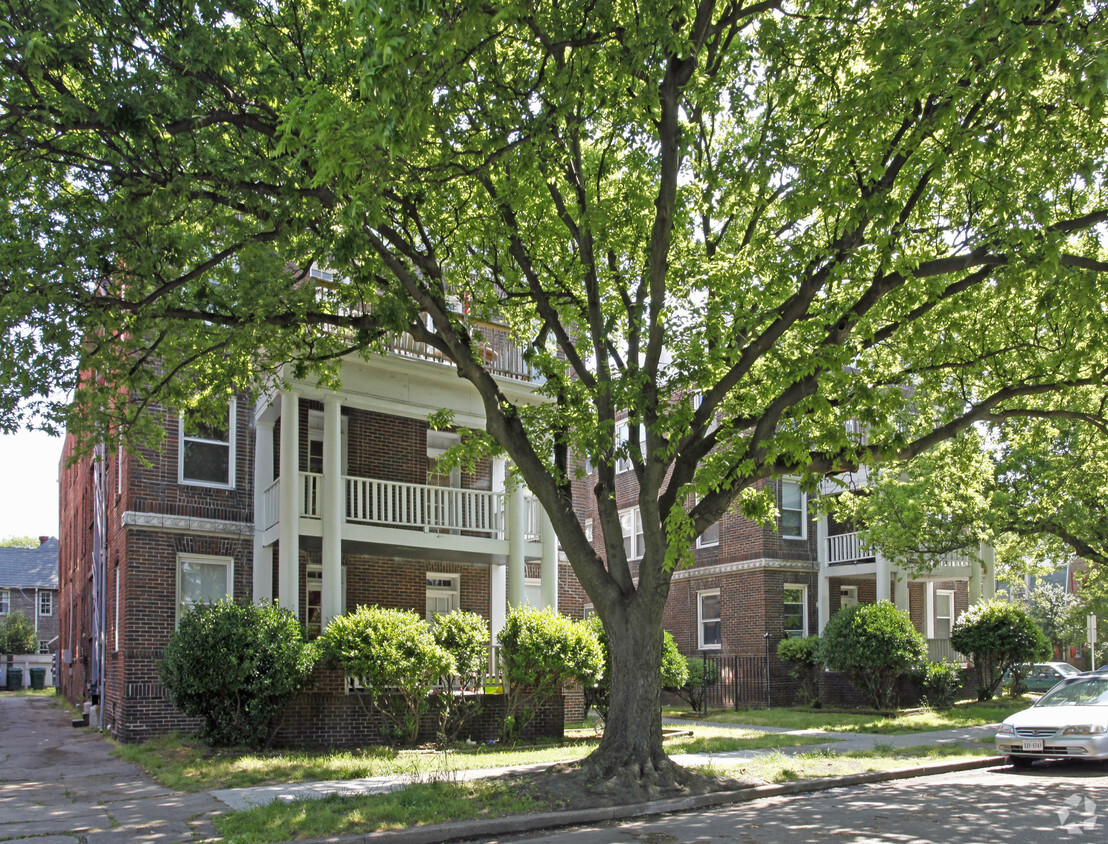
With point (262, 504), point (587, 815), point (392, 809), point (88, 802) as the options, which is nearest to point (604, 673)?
point (262, 504)

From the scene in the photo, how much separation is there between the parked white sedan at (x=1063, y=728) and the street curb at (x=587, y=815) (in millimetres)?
1634

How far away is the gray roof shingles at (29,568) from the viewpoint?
57438 millimetres

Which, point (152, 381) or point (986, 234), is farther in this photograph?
point (152, 381)

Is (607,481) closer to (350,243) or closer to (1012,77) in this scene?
(350,243)

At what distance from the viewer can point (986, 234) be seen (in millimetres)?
11484

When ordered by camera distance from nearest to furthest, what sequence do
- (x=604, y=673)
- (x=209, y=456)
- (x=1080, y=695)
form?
(x=1080, y=695) < (x=604, y=673) < (x=209, y=456)

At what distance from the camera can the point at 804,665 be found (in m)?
26.0

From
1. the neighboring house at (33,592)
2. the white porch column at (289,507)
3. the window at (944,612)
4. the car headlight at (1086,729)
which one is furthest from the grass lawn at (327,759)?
the neighboring house at (33,592)

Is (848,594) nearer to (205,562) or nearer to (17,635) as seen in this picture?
(205,562)

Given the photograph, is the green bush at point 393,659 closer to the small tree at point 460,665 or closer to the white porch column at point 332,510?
the small tree at point 460,665

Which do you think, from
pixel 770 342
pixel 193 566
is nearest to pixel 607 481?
pixel 770 342

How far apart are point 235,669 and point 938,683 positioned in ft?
55.2

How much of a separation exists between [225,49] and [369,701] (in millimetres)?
10661

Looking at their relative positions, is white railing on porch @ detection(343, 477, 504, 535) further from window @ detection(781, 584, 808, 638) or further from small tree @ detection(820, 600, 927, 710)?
window @ detection(781, 584, 808, 638)
